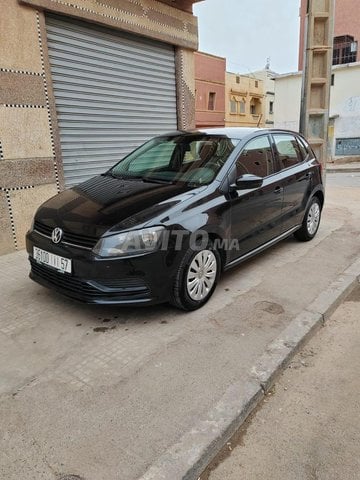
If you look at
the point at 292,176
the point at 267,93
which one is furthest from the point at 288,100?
the point at 292,176

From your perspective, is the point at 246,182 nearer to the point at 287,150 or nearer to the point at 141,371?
the point at 287,150

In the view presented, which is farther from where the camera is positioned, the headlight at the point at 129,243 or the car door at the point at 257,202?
the car door at the point at 257,202

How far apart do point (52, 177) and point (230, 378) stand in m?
4.15

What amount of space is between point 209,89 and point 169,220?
1073 inches

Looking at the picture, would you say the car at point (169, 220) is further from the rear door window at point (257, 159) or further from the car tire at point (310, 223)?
the car tire at point (310, 223)

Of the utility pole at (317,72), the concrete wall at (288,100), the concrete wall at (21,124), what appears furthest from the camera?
the concrete wall at (288,100)

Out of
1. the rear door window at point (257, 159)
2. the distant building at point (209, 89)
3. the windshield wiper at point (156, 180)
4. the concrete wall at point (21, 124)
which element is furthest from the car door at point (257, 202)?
the distant building at point (209, 89)

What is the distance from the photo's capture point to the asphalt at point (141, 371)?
200 centimetres

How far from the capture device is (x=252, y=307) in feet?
11.8

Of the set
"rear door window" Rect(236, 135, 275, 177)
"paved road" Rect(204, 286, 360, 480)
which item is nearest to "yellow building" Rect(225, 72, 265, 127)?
"rear door window" Rect(236, 135, 275, 177)

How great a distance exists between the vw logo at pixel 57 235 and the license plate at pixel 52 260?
129 millimetres

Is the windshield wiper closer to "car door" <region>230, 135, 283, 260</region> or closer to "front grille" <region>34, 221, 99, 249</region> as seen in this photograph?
"car door" <region>230, 135, 283, 260</region>

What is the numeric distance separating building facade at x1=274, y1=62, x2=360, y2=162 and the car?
72.7ft

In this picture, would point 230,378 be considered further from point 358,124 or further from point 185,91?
point 358,124
